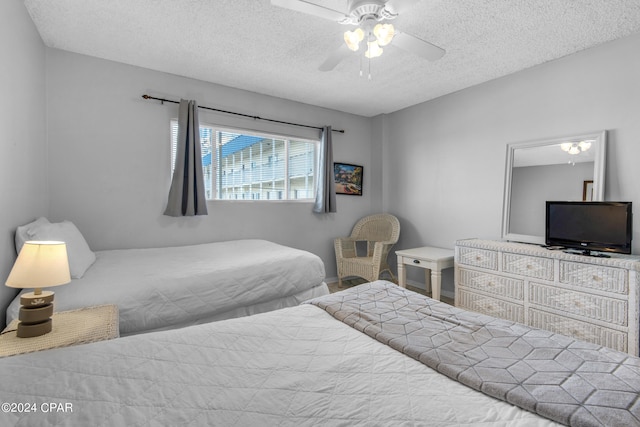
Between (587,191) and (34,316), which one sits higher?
(587,191)

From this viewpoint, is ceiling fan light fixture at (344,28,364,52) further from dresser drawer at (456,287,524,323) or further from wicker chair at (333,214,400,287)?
dresser drawer at (456,287,524,323)

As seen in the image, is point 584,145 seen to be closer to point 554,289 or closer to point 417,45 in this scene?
point 554,289

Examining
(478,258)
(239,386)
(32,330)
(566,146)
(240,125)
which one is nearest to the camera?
(239,386)

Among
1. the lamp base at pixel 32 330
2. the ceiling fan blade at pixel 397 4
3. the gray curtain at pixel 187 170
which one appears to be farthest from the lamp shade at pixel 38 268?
the ceiling fan blade at pixel 397 4

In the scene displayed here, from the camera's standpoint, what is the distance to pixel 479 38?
2.54m

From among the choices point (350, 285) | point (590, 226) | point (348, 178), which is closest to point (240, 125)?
point (348, 178)

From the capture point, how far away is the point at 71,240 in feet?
7.07

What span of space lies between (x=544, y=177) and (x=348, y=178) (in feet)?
7.85

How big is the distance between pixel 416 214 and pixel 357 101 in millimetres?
1737

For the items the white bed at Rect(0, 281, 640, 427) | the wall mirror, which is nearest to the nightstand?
the white bed at Rect(0, 281, 640, 427)

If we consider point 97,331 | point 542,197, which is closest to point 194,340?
point 97,331

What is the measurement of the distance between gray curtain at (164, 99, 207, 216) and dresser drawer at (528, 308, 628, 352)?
10.9 ft

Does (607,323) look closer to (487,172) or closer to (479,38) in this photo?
(487,172)

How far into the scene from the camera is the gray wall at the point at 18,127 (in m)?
1.77
